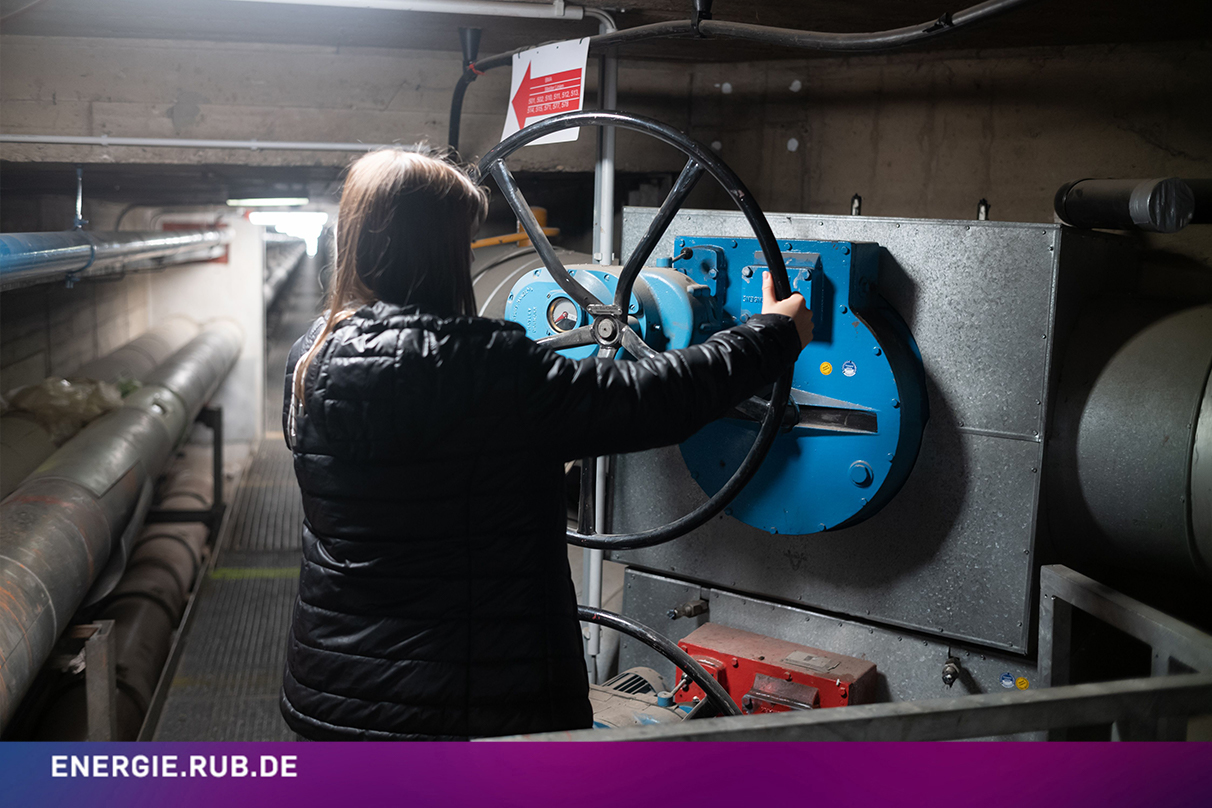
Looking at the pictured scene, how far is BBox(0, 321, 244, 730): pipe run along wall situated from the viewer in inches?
79.7

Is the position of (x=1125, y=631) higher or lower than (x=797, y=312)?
lower

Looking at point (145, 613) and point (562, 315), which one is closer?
point (562, 315)

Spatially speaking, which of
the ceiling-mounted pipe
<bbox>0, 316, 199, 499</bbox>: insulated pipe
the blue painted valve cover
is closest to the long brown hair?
the blue painted valve cover

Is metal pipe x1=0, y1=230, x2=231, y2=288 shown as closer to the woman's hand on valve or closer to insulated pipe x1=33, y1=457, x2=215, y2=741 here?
insulated pipe x1=33, y1=457, x2=215, y2=741

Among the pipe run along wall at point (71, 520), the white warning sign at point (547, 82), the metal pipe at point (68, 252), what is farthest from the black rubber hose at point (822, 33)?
the pipe run along wall at point (71, 520)

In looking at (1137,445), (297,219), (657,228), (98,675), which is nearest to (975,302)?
Result: (1137,445)

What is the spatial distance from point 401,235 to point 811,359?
820 mm

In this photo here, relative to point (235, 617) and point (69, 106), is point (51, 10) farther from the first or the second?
point (235, 617)

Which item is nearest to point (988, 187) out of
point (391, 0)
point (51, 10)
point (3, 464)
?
point (391, 0)

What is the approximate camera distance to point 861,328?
1.50 meters

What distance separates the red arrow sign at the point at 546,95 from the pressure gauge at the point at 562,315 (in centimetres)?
38

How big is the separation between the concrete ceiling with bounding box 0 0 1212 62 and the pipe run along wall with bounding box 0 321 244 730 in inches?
48.4

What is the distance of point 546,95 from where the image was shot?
180cm

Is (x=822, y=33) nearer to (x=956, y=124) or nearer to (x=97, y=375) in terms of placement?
(x=956, y=124)
